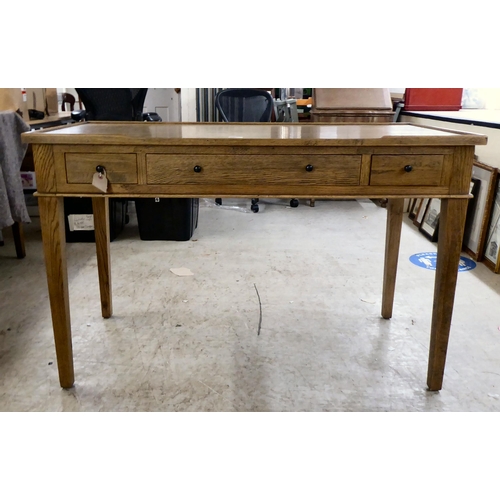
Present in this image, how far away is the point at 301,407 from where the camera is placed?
148 centimetres

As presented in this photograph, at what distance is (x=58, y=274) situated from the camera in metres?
1.45

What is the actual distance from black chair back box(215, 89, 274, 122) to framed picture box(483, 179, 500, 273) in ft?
5.62

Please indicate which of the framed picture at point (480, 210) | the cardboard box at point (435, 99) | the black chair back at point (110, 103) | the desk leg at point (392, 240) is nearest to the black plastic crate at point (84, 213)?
the black chair back at point (110, 103)

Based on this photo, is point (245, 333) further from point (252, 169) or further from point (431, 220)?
point (431, 220)

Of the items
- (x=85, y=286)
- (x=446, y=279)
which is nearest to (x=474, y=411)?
(x=446, y=279)

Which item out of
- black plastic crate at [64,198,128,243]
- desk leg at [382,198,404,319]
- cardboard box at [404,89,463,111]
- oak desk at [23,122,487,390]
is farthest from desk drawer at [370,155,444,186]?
cardboard box at [404,89,463,111]

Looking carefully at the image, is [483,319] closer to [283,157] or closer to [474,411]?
[474,411]

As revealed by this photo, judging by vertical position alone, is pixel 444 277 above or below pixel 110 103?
below

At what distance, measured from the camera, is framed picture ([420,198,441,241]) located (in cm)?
313

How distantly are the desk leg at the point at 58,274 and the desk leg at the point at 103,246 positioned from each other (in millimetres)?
393

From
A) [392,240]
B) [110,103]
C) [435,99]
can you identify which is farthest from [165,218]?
[435,99]

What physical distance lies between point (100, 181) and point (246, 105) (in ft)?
8.24

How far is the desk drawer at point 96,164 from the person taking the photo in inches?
52.5

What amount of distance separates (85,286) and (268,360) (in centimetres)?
111
